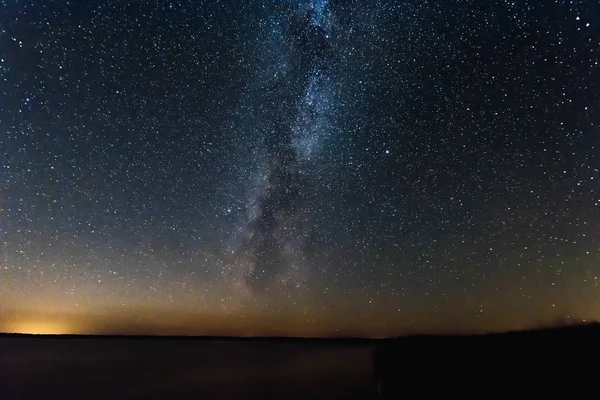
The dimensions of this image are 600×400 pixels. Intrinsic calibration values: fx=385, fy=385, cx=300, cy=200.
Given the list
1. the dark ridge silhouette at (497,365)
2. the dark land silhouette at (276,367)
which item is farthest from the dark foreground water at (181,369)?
the dark ridge silhouette at (497,365)

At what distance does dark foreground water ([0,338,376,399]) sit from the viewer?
177 centimetres

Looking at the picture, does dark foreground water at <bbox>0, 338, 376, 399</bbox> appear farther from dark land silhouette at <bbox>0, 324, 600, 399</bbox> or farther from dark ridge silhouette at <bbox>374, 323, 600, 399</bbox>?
dark ridge silhouette at <bbox>374, 323, 600, 399</bbox>

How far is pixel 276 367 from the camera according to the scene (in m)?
1.99

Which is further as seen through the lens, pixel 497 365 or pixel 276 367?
pixel 276 367

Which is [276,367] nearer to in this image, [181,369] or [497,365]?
[181,369]

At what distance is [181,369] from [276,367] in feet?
1.58

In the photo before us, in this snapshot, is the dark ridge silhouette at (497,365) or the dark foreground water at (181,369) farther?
the dark foreground water at (181,369)

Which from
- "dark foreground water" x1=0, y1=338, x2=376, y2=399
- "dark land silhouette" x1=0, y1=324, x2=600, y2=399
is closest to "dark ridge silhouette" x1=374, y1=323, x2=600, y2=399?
"dark land silhouette" x1=0, y1=324, x2=600, y2=399

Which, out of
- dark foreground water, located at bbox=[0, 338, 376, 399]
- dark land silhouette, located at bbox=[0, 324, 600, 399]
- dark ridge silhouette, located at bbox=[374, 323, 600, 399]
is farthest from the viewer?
dark foreground water, located at bbox=[0, 338, 376, 399]

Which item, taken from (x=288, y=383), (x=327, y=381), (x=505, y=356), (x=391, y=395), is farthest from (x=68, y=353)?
(x=505, y=356)

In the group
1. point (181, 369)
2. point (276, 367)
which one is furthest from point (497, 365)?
point (181, 369)

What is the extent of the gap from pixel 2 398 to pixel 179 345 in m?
0.75

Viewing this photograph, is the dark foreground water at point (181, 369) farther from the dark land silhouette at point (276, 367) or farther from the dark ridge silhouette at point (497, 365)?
the dark ridge silhouette at point (497, 365)

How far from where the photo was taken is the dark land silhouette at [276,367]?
148 centimetres
